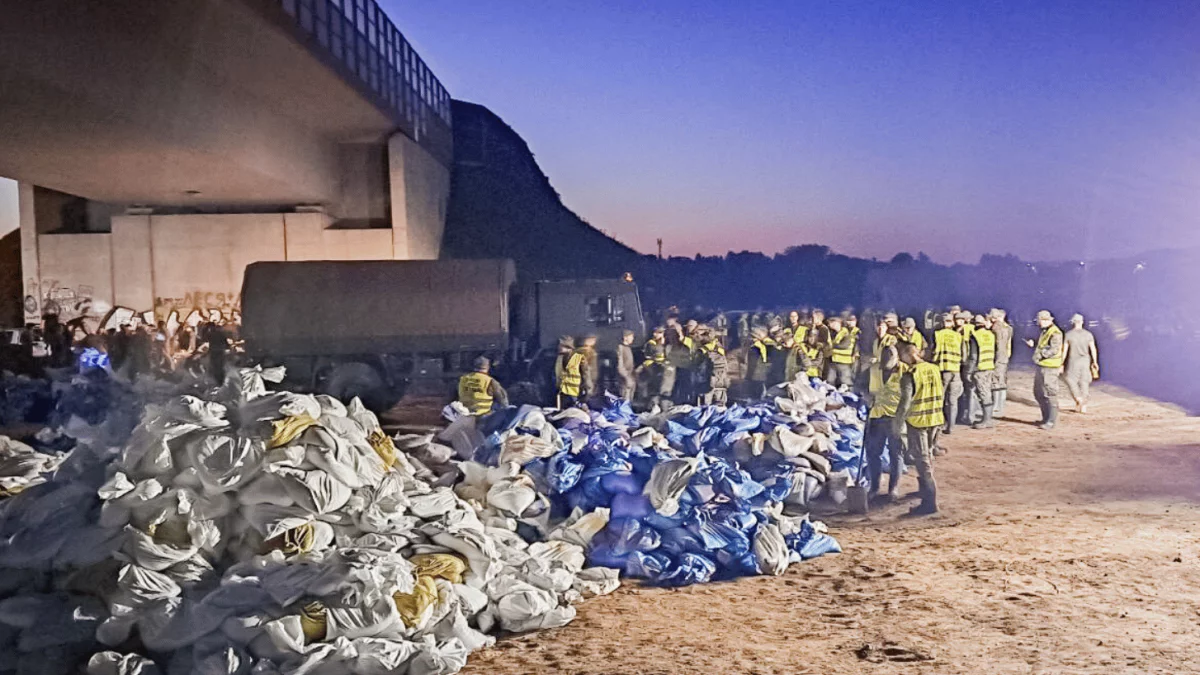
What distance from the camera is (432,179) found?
488cm

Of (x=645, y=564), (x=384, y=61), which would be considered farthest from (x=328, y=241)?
(x=645, y=564)

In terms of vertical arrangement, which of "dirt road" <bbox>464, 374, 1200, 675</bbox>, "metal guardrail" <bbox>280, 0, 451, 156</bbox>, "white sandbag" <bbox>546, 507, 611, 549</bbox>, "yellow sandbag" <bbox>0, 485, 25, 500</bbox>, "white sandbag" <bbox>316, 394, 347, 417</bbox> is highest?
"metal guardrail" <bbox>280, 0, 451, 156</bbox>

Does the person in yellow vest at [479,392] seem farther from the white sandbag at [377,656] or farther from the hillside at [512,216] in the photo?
the white sandbag at [377,656]

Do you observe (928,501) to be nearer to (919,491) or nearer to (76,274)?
(919,491)

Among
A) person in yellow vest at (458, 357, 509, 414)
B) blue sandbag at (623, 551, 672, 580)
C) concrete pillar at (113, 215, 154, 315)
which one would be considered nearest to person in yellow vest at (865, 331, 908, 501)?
blue sandbag at (623, 551, 672, 580)

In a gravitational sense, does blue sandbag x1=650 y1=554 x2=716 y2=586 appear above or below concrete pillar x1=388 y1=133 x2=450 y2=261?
below

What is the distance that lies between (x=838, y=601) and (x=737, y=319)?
1.86 meters

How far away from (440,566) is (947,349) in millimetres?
3682

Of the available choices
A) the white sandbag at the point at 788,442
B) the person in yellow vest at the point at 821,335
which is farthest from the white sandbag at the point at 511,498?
the person in yellow vest at the point at 821,335

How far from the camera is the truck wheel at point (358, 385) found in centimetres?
479

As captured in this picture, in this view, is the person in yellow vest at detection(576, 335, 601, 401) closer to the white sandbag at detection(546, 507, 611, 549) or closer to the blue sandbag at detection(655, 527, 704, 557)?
the white sandbag at detection(546, 507, 611, 549)

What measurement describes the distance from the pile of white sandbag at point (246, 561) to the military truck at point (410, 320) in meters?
0.89

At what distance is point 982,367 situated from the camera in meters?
5.80

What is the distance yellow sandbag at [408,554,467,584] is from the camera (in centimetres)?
349
